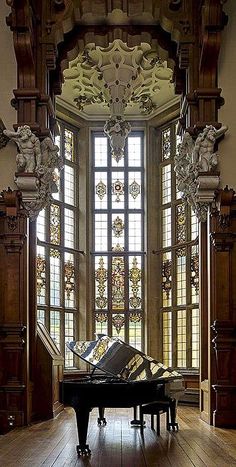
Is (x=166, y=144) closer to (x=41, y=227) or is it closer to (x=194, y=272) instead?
(x=194, y=272)

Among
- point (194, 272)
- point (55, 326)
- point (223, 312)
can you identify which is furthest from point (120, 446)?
point (55, 326)

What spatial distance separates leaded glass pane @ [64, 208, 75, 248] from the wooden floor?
5.54 m

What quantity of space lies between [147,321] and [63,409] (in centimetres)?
338

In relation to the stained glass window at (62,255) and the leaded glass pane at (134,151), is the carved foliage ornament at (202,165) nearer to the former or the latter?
the stained glass window at (62,255)

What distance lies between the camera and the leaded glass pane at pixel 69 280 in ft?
54.4

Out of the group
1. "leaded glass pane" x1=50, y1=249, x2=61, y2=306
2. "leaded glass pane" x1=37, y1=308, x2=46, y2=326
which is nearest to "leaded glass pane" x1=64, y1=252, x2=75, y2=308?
"leaded glass pane" x1=50, y1=249, x2=61, y2=306

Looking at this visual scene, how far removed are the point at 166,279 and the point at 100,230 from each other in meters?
1.76

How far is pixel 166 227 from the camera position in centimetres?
1681

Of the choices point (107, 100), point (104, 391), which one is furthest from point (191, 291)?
point (104, 391)

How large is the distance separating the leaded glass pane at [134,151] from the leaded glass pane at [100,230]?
4.04 ft

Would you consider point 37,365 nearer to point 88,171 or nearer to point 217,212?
point 217,212

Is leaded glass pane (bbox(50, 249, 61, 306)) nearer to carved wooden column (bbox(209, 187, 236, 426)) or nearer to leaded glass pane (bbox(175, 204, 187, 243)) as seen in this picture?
leaded glass pane (bbox(175, 204, 187, 243))

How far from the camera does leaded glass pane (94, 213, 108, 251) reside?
17.2 meters

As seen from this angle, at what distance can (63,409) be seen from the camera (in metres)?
13.9
